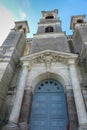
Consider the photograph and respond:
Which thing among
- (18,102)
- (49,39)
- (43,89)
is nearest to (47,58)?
(43,89)

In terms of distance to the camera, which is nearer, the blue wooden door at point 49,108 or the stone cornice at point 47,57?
the blue wooden door at point 49,108

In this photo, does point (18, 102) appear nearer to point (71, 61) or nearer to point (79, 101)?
point (79, 101)

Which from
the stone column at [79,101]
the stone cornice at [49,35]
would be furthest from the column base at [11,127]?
the stone cornice at [49,35]

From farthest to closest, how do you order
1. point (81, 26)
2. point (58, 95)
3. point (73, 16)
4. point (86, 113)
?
point (73, 16) < point (81, 26) < point (58, 95) < point (86, 113)

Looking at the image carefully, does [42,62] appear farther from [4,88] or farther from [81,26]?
[81,26]

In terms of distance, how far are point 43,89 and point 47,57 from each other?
86.0 inches

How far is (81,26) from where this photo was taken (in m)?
11.3

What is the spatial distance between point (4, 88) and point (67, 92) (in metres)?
3.47

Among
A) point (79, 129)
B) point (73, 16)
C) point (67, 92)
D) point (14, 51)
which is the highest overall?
point (73, 16)

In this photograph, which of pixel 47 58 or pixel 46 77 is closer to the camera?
pixel 46 77

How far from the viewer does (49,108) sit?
7.09 m

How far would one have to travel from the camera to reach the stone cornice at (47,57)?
8672mm

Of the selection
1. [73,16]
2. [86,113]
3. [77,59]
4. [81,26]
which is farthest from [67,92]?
[73,16]

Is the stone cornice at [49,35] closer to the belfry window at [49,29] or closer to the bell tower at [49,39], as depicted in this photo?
the bell tower at [49,39]
